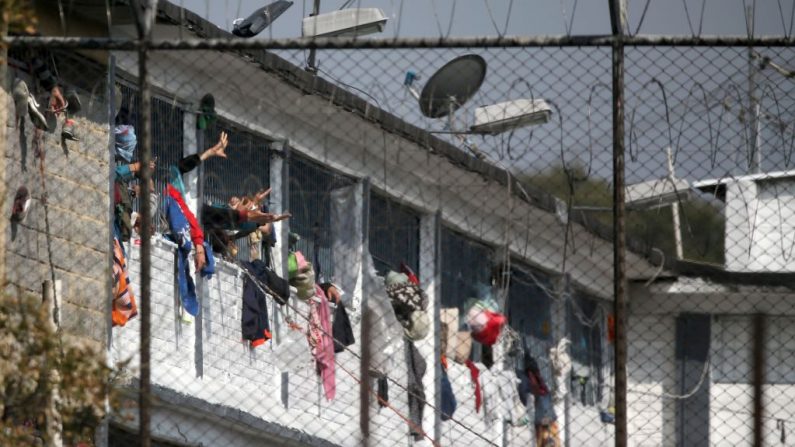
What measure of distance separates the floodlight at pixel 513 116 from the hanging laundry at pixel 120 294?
2432 millimetres

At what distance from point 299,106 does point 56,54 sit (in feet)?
10.2

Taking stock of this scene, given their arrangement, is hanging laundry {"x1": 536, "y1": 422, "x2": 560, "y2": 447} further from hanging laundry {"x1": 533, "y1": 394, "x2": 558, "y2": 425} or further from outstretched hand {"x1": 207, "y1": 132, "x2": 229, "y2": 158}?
outstretched hand {"x1": 207, "y1": 132, "x2": 229, "y2": 158}

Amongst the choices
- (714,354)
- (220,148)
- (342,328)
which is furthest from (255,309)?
(714,354)

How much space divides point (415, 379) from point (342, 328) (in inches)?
66.3

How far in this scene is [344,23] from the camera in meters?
13.8

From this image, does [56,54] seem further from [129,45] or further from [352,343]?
[352,343]

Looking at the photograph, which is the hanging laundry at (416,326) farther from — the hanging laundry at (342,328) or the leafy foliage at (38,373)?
the leafy foliage at (38,373)

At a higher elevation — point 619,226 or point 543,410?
point 543,410

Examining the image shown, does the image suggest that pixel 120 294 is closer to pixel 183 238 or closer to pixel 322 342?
pixel 183 238

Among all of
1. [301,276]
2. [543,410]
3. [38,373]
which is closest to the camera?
[38,373]

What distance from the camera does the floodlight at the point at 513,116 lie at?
391 inches

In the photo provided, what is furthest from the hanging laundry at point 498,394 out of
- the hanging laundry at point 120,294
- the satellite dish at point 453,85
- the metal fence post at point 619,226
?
the metal fence post at point 619,226

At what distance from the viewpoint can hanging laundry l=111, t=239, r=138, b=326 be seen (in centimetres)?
1192

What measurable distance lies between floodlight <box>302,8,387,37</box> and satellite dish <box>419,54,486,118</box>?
0.77 m
